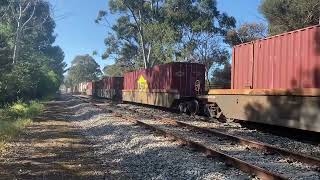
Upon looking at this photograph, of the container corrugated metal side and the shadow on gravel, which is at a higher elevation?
the container corrugated metal side

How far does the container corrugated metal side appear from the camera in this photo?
1323 centimetres

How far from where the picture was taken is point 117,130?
695 inches

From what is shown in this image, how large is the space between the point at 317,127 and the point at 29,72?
42172 millimetres

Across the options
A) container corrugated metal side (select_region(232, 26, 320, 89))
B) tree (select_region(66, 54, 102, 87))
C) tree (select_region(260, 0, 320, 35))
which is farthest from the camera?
tree (select_region(66, 54, 102, 87))

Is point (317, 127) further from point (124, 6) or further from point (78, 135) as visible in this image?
point (124, 6)

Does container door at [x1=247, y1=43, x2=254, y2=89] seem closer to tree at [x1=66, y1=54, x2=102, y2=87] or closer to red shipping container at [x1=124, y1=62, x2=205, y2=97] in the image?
red shipping container at [x1=124, y1=62, x2=205, y2=97]

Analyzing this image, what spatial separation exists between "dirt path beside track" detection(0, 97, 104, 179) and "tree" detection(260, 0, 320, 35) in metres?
27.1

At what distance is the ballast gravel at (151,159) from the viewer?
30.1 feet

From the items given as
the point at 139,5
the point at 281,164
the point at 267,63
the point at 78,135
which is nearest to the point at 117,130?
the point at 78,135

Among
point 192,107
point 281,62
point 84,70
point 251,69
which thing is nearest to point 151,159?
point 281,62

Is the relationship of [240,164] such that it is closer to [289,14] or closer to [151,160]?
[151,160]

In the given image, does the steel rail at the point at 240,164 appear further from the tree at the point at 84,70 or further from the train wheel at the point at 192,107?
the tree at the point at 84,70

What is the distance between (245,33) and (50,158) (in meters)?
43.0

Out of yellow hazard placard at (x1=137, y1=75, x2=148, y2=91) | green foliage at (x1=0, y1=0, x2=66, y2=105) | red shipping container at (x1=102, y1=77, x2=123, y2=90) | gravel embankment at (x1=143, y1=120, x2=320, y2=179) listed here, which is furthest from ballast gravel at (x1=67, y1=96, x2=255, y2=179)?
red shipping container at (x1=102, y1=77, x2=123, y2=90)
